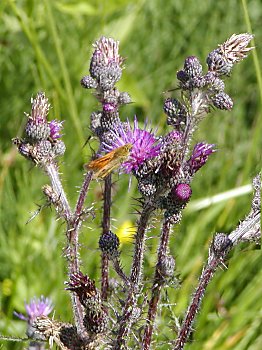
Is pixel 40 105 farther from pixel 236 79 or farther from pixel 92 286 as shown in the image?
pixel 236 79

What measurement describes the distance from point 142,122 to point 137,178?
1.70m

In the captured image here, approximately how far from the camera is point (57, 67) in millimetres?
2914

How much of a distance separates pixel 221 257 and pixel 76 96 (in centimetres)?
161

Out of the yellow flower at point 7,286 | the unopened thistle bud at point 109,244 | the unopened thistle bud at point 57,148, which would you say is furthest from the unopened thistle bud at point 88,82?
the yellow flower at point 7,286

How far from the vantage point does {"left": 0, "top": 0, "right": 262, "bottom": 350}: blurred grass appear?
2031mm

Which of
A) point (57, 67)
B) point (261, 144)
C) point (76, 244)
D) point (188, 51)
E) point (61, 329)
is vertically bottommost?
point (61, 329)

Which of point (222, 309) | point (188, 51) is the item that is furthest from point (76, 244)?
point (188, 51)

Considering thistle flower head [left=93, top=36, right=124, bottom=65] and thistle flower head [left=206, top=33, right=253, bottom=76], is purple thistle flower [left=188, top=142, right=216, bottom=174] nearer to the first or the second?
thistle flower head [left=206, top=33, right=253, bottom=76]

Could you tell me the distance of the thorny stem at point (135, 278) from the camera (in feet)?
4.16

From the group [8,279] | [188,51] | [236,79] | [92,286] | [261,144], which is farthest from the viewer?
[188,51]

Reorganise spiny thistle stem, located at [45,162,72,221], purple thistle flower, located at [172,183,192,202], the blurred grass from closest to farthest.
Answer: purple thistle flower, located at [172,183,192,202] → spiny thistle stem, located at [45,162,72,221] → the blurred grass

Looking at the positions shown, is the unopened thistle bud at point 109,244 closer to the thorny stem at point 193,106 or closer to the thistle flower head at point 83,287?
the thistle flower head at point 83,287

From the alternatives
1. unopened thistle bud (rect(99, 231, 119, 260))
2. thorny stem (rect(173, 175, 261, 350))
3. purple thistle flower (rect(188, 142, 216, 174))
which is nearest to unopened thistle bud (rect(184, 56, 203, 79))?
purple thistle flower (rect(188, 142, 216, 174))

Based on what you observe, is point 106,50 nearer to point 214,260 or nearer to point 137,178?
point 137,178
